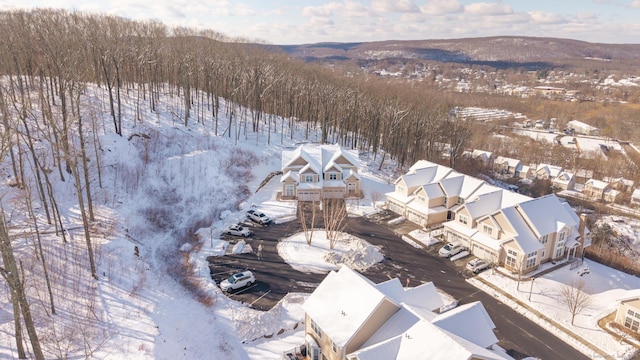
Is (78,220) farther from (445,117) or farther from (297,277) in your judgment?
(445,117)

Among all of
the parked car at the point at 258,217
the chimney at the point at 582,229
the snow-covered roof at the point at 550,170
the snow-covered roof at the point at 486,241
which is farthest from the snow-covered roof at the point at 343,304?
the snow-covered roof at the point at 550,170

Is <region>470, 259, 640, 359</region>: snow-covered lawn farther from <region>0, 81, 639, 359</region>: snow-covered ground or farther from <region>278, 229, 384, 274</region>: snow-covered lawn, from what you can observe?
<region>278, 229, 384, 274</region>: snow-covered lawn

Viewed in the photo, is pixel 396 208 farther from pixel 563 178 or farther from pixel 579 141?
pixel 579 141

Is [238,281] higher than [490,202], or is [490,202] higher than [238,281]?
[490,202]

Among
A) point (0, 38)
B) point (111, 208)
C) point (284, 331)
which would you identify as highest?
point (0, 38)

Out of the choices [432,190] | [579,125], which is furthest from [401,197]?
[579,125]

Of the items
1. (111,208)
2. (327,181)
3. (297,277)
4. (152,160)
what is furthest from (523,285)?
(152,160)
